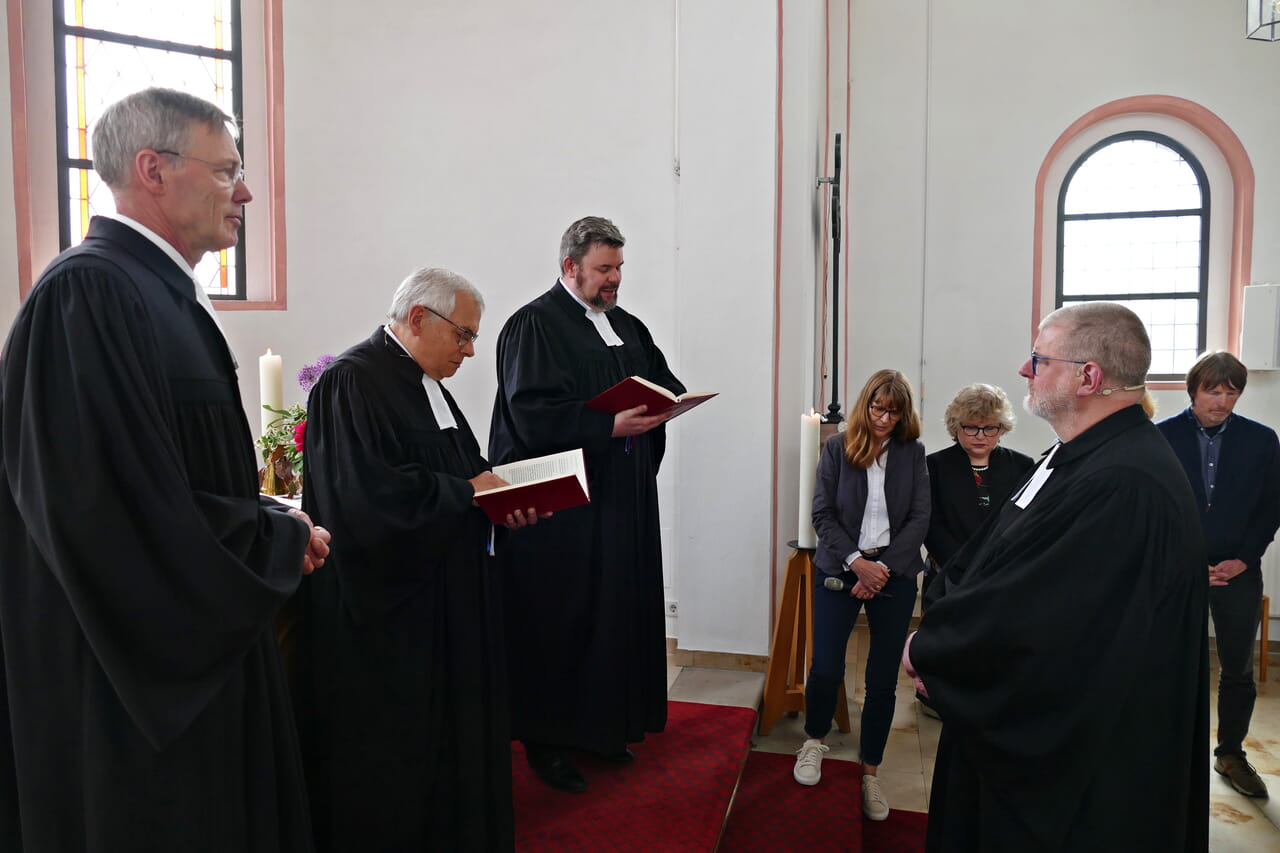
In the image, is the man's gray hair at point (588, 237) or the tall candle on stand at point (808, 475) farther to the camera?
the tall candle on stand at point (808, 475)

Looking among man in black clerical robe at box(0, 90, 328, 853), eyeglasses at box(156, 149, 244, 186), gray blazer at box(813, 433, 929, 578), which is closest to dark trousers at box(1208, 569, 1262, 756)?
gray blazer at box(813, 433, 929, 578)

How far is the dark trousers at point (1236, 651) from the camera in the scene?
4.09m

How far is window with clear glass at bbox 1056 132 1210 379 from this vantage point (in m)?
6.40

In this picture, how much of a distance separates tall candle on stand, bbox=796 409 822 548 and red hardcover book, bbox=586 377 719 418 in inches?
36.1

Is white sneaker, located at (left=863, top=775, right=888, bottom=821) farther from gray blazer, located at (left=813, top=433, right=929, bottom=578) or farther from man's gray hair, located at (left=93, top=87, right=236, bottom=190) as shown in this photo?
man's gray hair, located at (left=93, top=87, right=236, bottom=190)

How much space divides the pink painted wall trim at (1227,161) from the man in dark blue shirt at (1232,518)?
2.14m

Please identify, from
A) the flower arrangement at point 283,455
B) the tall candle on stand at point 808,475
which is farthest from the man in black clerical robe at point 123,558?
the tall candle on stand at point 808,475

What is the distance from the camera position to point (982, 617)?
2.18 metres

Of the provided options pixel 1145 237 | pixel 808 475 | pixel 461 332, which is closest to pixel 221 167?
pixel 461 332

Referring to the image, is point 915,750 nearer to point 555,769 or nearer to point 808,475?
point 808,475

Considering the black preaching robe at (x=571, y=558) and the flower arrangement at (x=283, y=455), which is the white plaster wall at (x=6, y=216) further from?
the black preaching robe at (x=571, y=558)

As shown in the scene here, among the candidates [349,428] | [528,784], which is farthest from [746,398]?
[349,428]

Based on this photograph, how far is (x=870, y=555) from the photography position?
3818mm

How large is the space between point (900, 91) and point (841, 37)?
616 mm
